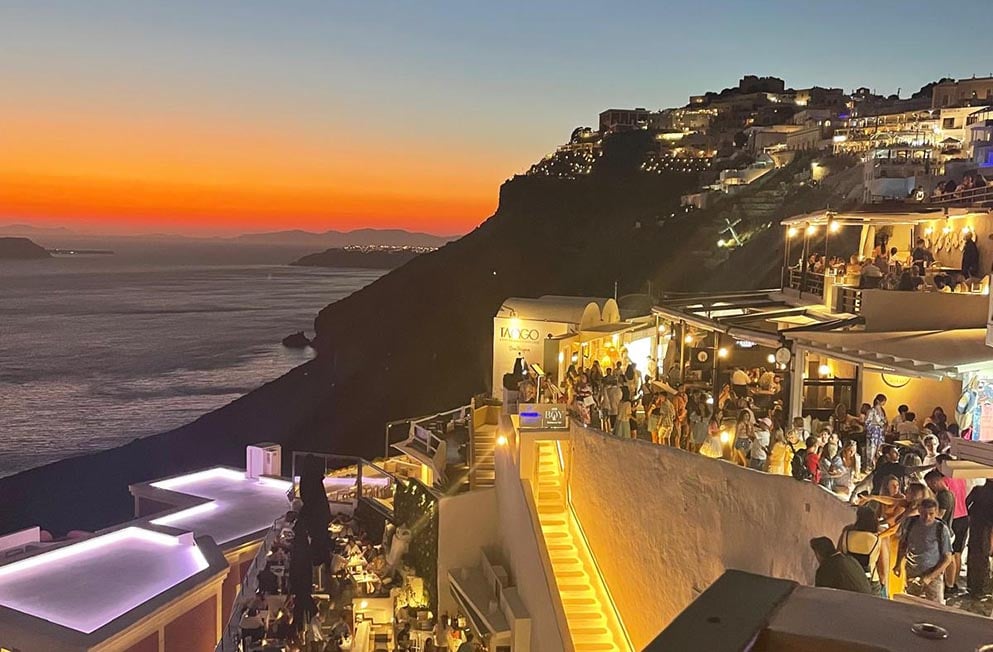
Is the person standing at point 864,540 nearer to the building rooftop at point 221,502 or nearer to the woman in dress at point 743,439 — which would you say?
the woman in dress at point 743,439

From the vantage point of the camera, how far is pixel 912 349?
395 inches

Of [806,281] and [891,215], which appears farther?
[806,281]

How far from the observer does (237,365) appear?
74000mm

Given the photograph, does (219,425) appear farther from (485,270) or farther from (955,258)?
(955,258)

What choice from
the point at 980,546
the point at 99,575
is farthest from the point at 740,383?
the point at 99,575

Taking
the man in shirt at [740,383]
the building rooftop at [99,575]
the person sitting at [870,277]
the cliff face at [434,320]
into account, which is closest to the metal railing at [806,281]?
the person sitting at [870,277]

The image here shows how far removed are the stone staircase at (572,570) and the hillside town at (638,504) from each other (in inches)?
1.4

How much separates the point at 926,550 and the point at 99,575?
12280 mm

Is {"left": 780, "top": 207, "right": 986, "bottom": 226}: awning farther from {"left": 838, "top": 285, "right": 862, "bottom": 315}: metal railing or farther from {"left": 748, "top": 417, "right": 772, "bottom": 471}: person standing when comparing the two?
{"left": 748, "top": 417, "right": 772, "bottom": 471}: person standing

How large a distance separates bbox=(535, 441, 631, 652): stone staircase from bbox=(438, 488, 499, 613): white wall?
2.17m

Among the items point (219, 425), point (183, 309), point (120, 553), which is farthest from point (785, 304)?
point (183, 309)

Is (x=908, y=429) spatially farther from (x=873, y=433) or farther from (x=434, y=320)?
(x=434, y=320)

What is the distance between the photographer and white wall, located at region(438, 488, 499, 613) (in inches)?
558

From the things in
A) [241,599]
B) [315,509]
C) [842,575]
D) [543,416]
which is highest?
[842,575]
